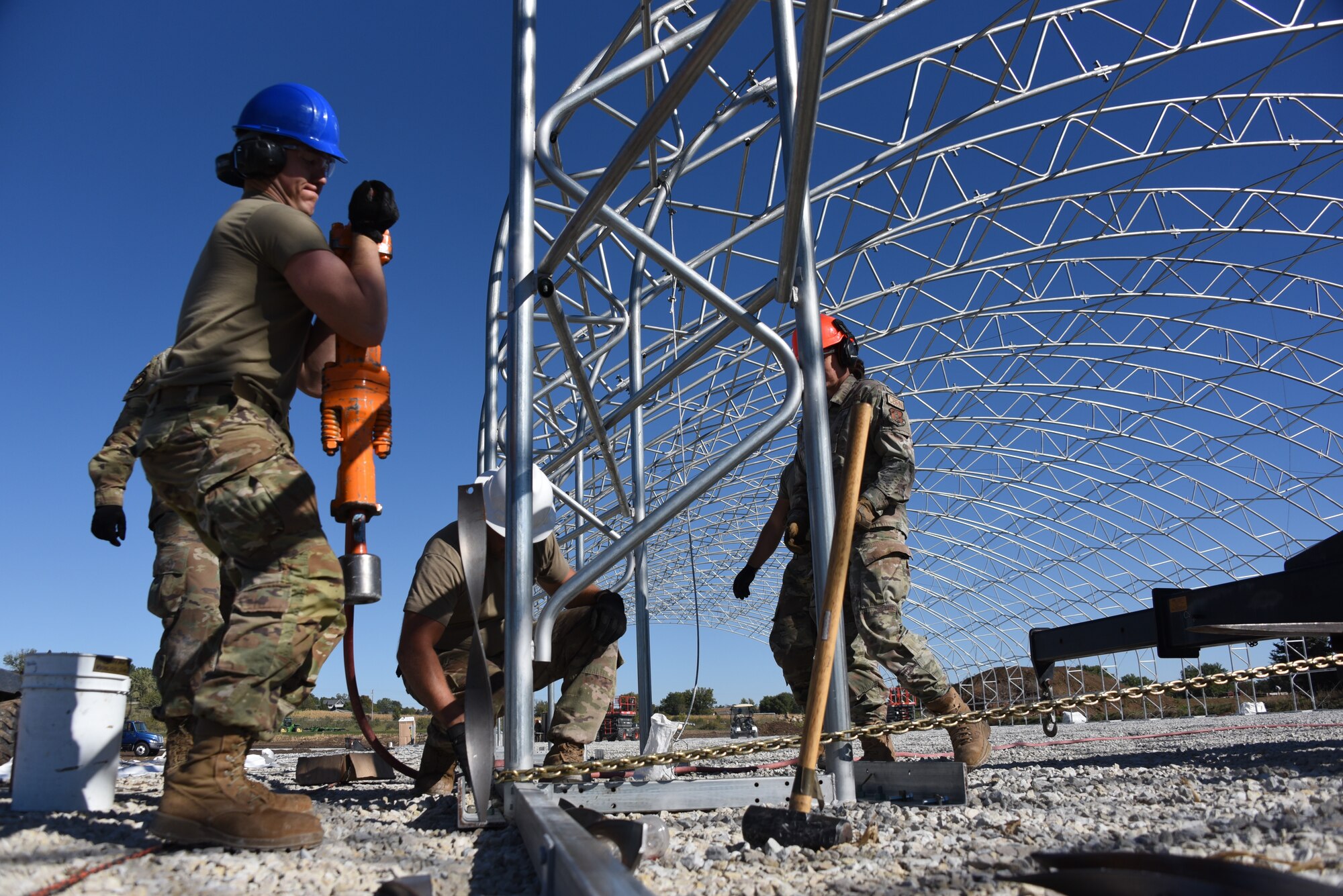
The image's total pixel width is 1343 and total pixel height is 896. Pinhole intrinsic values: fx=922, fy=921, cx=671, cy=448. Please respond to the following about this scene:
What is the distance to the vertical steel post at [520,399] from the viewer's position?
2832 millimetres

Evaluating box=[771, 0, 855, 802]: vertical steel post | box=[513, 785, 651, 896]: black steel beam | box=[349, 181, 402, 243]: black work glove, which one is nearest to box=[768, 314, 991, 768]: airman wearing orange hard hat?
box=[771, 0, 855, 802]: vertical steel post

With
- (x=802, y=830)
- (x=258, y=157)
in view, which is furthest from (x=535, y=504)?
(x=802, y=830)

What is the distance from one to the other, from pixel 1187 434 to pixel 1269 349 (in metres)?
4.35

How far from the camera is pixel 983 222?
17453 mm

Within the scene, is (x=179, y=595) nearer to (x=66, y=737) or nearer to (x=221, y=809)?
(x=66, y=737)

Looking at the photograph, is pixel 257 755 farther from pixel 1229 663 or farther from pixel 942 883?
pixel 1229 663

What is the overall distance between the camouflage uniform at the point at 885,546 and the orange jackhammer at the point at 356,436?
5.42 ft

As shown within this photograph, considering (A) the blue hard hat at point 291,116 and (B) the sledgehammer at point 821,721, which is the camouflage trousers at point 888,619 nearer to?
(B) the sledgehammer at point 821,721

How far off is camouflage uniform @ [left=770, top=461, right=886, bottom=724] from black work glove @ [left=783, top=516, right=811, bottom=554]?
7 centimetres

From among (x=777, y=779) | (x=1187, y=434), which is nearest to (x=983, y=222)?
(x=1187, y=434)

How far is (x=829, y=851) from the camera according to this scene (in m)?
2.12

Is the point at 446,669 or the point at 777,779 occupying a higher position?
the point at 446,669

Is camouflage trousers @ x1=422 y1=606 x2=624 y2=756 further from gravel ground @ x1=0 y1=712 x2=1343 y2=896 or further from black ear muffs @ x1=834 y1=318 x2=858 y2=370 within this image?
black ear muffs @ x1=834 y1=318 x2=858 y2=370

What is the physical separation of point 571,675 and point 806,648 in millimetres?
1079
